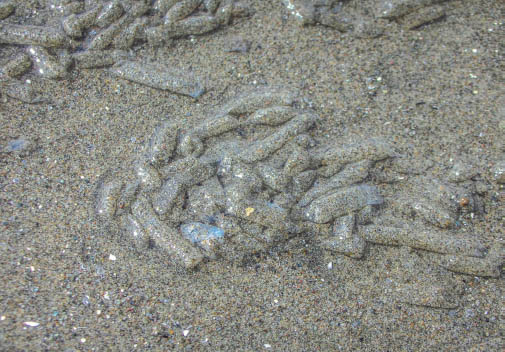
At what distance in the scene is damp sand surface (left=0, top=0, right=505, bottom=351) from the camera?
1.74 metres

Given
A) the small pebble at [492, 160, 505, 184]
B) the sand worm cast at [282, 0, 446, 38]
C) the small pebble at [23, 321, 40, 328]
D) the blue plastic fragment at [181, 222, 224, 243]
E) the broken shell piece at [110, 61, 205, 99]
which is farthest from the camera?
the sand worm cast at [282, 0, 446, 38]

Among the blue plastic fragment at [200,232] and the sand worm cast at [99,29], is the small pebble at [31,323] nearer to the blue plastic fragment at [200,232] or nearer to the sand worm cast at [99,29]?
the blue plastic fragment at [200,232]

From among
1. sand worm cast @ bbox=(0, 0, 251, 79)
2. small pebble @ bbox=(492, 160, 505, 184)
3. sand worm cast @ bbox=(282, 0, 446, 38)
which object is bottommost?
small pebble @ bbox=(492, 160, 505, 184)

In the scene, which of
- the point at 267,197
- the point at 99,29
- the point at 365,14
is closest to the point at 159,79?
the point at 99,29

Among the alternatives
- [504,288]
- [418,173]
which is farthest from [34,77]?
[504,288]

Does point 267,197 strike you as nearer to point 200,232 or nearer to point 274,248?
point 274,248

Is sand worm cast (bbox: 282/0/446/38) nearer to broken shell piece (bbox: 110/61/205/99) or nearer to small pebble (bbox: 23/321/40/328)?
broken shell piece (bbox: 110/61/205/99)

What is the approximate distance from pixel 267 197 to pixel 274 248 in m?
0.22

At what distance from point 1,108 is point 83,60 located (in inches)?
17.0

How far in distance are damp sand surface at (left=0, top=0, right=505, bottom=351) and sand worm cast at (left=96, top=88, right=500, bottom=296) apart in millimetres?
63

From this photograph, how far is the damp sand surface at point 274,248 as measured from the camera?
1.74 metres

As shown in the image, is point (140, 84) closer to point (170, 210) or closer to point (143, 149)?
point (143, 149)

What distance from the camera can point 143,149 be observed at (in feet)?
7.07

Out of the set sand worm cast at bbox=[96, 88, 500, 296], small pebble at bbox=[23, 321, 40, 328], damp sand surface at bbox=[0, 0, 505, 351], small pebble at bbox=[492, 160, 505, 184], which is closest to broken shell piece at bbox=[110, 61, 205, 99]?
damp sand surface at bbox=[0, 0, 505, 351]
